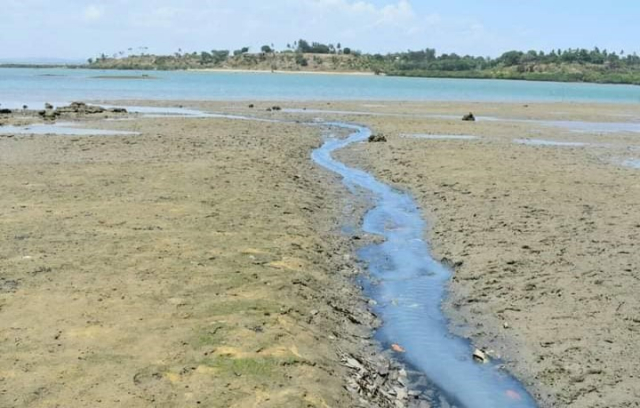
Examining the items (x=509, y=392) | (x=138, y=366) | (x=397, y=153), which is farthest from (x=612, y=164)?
(x=138, y=366)

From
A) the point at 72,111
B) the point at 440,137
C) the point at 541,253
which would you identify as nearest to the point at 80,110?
the point at 72,111

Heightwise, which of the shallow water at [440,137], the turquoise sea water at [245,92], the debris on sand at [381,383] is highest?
the debris on sand at [381,383]

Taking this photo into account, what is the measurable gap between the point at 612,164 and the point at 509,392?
696 inches

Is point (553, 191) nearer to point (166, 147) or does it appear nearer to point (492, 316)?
point (492, 316)

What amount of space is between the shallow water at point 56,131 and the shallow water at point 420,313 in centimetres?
1597

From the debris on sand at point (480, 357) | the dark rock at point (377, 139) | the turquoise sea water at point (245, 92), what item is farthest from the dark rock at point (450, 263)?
the turquoise sea water at point (245, 92)

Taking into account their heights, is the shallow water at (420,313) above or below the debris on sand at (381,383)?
below

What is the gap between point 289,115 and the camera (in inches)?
1704

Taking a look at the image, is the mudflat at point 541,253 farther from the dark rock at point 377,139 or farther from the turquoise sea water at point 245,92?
the turquoise sea water at point 245,92

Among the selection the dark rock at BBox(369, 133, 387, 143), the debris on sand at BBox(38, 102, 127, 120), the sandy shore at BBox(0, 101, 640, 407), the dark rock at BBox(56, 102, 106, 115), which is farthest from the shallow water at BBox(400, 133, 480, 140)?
the dark rock at BBox(56, 102, 106, 115)

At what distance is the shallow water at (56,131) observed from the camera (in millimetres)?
28250

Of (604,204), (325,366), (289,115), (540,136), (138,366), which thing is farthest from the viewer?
(289,115)

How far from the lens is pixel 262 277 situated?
1014 cm

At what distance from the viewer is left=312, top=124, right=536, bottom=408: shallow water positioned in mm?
7855
